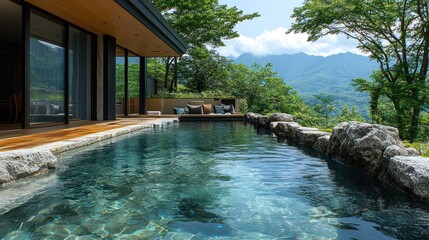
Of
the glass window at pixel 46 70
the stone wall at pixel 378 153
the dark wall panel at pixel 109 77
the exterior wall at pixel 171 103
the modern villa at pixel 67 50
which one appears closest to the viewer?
the stone wall at pixel 378 153

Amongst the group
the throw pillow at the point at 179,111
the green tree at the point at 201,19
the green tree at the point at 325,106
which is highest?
the green tree at the point at 201,19

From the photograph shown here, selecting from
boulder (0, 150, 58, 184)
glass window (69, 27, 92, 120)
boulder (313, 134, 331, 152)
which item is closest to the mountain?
glass window (69, 27, 92, 120)

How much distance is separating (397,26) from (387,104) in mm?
2925

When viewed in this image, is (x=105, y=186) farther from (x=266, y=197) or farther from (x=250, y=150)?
(x=250, y=150)

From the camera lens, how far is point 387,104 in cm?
1314

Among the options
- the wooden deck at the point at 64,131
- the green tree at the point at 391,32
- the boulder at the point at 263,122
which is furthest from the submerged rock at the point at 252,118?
the green tree at the point at 391,32

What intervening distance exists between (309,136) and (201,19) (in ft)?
44.4

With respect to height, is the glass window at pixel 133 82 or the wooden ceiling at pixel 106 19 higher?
the wooden ceiling at pixel 106 19

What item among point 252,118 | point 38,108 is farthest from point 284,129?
point 38,108

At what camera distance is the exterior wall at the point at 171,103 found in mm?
15812

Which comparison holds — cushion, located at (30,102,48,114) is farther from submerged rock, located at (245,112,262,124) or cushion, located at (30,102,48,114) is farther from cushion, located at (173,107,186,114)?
cushion, located at (173,107,186,114)

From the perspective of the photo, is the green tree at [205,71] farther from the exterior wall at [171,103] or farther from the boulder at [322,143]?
the boulder at [322,143]

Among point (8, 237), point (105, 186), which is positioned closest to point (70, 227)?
point (8, 237)

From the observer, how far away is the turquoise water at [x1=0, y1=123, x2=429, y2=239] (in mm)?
2102
